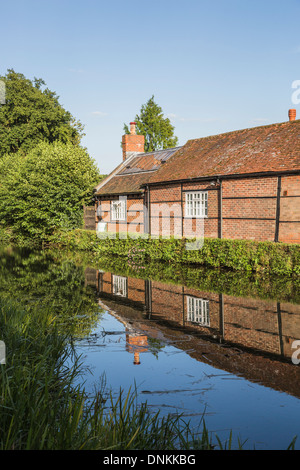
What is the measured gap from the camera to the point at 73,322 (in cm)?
870

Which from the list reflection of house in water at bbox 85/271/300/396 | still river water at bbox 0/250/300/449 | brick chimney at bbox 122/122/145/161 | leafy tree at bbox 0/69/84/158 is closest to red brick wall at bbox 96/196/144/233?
brick chimney at bbox 122/122/145/161

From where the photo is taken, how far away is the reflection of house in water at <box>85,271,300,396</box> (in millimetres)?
6336

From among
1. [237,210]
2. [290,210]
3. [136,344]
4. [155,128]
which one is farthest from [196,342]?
[155,128]

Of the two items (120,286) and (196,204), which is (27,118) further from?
A: (120,286)

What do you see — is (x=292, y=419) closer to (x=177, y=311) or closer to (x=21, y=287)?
(x=177, y=311)

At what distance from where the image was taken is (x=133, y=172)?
2733 cm

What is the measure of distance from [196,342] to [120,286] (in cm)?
608

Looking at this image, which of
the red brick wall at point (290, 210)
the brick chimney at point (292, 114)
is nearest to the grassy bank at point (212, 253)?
the red brick wall at point (290, 210)

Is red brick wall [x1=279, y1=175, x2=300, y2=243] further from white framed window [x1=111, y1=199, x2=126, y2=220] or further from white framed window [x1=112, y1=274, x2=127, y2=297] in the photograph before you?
white framed window [x1=111, y1=199, x2=126, y2=220]

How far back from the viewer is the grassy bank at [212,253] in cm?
1420

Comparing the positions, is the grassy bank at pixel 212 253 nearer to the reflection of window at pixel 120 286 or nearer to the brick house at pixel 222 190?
the brick house at pixel 222 190

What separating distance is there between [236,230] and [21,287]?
369 inches

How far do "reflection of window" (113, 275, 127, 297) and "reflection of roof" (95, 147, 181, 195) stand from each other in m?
9.86

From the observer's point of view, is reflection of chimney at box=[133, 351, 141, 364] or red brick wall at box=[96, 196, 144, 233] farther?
red brick wall at box=[96, 196, 144, 233]
